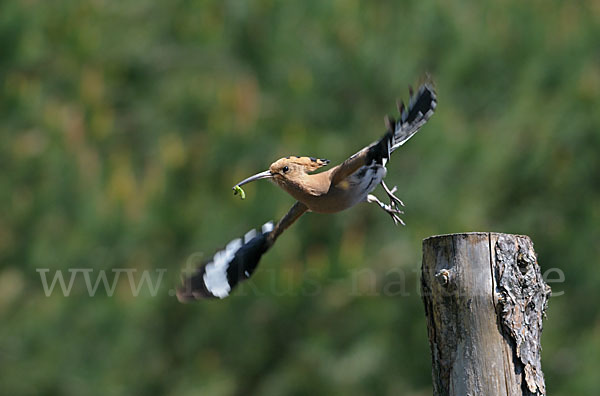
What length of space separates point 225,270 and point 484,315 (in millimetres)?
929

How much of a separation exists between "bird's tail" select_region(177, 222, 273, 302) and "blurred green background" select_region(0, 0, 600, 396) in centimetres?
233

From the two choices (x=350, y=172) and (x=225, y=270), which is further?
(x=225, y=270)

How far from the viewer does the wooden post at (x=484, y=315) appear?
1.83 metres

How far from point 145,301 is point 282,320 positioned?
3.73 feet

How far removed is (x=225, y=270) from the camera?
2.49 m

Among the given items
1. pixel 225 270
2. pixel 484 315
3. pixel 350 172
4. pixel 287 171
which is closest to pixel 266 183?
pixel 225 270

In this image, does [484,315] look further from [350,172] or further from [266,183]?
[266,183]

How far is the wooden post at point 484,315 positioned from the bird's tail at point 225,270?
71 centimetres

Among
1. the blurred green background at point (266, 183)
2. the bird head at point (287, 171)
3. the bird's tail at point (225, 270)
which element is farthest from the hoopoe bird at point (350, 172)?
the blurred green background at point (266, 183)

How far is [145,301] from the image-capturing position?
16.0ft

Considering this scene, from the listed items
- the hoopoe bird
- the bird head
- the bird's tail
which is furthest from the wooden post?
the bird's tail

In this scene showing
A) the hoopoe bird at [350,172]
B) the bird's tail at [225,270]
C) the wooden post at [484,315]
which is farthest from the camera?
the bird's tail at [225,270]

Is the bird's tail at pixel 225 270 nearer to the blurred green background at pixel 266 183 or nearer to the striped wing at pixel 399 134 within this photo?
the striped wing at pixel 399 134

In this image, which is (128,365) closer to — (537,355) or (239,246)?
(239,246)
